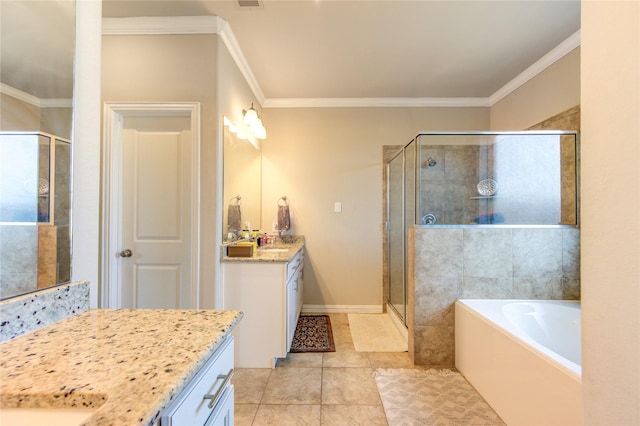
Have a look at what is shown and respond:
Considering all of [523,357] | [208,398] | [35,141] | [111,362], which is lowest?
[523,357]

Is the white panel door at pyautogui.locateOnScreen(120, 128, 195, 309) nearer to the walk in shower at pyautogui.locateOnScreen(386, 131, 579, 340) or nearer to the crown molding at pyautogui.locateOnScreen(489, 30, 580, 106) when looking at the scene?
the walk in shower at pyautogui.locateOnScreen(386, 131, 579, 340)

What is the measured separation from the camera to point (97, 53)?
993 mm

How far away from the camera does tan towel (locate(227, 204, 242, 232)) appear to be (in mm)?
2253

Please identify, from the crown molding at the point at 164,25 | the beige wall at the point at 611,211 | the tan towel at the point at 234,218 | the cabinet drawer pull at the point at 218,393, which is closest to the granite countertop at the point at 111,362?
the cabinet drawer pull at the point at 218,393

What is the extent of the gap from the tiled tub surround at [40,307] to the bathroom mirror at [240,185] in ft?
4.12

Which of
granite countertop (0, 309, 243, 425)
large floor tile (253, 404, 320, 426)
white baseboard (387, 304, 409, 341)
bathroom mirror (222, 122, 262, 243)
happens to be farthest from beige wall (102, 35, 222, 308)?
white baseboard (387, 304, 409, 341)

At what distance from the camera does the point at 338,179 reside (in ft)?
11.1

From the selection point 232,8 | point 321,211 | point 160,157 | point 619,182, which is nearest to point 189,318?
point 619,182

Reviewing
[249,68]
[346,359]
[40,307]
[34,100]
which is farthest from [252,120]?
[346,359]

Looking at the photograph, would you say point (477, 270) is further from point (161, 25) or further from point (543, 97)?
point (161, 25)

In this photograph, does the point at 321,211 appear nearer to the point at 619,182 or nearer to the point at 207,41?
the point at 207,41

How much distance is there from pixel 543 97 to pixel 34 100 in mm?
3536

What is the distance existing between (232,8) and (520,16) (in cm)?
206

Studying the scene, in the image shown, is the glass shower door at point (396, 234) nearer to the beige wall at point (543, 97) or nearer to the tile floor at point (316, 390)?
the tile floor at point (316, 390)
